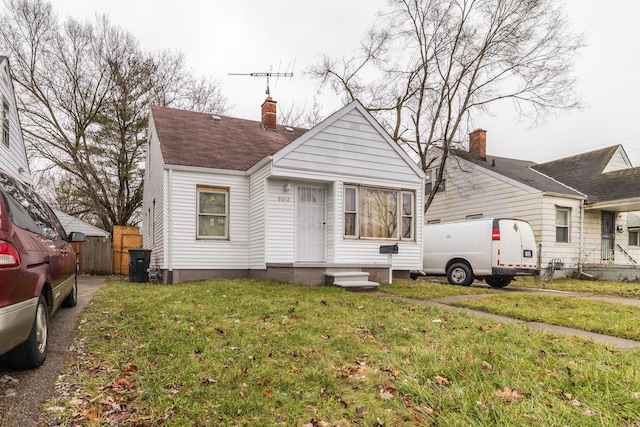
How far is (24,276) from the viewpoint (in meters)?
3.07

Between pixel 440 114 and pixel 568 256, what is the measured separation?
27.3 feet

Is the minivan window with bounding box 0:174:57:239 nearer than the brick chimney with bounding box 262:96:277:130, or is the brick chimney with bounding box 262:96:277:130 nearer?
the minivan window with bounding box 0:174:57:239

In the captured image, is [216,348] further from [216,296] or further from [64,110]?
[64,110]

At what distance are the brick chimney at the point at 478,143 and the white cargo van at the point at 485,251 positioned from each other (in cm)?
833

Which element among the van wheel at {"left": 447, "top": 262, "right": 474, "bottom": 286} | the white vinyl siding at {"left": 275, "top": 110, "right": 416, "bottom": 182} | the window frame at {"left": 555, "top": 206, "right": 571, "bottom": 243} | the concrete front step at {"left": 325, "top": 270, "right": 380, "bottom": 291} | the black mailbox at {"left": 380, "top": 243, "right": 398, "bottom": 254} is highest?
the white vinyl siding at {"left": 275, "top": 110, "right": 416, "bottom": 182}

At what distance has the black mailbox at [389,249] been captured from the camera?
424 inches

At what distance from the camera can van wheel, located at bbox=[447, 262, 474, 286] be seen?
12.2 m

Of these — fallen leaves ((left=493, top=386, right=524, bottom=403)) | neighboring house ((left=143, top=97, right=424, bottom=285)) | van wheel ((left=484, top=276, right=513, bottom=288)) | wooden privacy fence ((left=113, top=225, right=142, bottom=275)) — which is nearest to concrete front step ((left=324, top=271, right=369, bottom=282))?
neighboring house ((left=143, top=97, right=424, bottom=285))

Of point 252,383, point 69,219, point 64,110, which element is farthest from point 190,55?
point 252,383

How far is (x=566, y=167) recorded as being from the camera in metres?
20.1

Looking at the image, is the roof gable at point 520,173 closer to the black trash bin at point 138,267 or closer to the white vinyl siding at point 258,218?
the white vinyl siding at point 258,218

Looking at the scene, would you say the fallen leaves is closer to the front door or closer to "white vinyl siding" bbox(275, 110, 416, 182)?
"white vinyl siding" bbox(275, 110, 416, 182)

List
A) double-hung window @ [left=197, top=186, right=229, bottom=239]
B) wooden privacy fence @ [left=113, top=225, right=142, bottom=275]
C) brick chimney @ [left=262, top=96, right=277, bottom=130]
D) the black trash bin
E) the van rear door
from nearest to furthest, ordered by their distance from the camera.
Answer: double-hung window @ [left=197, top=186, right=229, bottom=239] → the van rear door → the black trash bin → brick chimney @ [left=262, top=96, right=277, bottom=130] → wooden privacy fence @ [left=113, top=225, right=142, bottom=275]

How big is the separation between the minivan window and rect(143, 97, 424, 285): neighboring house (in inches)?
233
